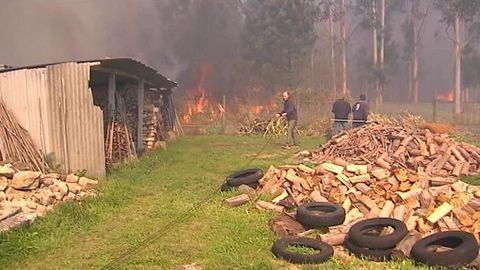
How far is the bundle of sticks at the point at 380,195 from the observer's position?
650 centimetres

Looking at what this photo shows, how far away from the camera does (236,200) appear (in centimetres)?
841

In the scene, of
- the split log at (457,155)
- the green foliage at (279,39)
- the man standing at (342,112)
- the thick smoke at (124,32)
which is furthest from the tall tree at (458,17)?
the split log at (457,155)

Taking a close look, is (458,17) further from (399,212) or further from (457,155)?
(399,212)

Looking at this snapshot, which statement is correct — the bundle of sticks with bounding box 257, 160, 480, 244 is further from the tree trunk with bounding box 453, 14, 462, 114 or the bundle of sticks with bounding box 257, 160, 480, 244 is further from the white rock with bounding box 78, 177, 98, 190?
the tree trunk with bounding box 453, 14, 462, 114

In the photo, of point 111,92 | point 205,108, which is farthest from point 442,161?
point 205,108

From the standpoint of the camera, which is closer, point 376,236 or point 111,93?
point 376,236

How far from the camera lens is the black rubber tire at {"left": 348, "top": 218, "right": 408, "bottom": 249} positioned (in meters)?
5.73

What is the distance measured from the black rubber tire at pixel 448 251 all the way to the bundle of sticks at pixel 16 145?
792 cm

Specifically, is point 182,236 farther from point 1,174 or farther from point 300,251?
Result: point 1,174

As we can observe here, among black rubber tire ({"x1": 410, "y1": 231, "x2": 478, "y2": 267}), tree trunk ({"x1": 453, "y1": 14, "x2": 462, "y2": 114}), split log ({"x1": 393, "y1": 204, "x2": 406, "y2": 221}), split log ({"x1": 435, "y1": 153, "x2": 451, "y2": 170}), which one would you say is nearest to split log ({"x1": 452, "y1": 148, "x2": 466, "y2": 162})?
split log ({"x1": 435, "y1": 153, "x2": 451, "y2": 170})

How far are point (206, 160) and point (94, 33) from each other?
887 inches

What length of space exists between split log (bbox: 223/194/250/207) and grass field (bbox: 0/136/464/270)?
135 mm

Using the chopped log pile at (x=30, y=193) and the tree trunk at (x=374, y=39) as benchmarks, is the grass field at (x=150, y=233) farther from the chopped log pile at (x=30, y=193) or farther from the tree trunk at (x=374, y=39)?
the tree trunk at (x=374, y=39)

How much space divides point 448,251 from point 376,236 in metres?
0.90
